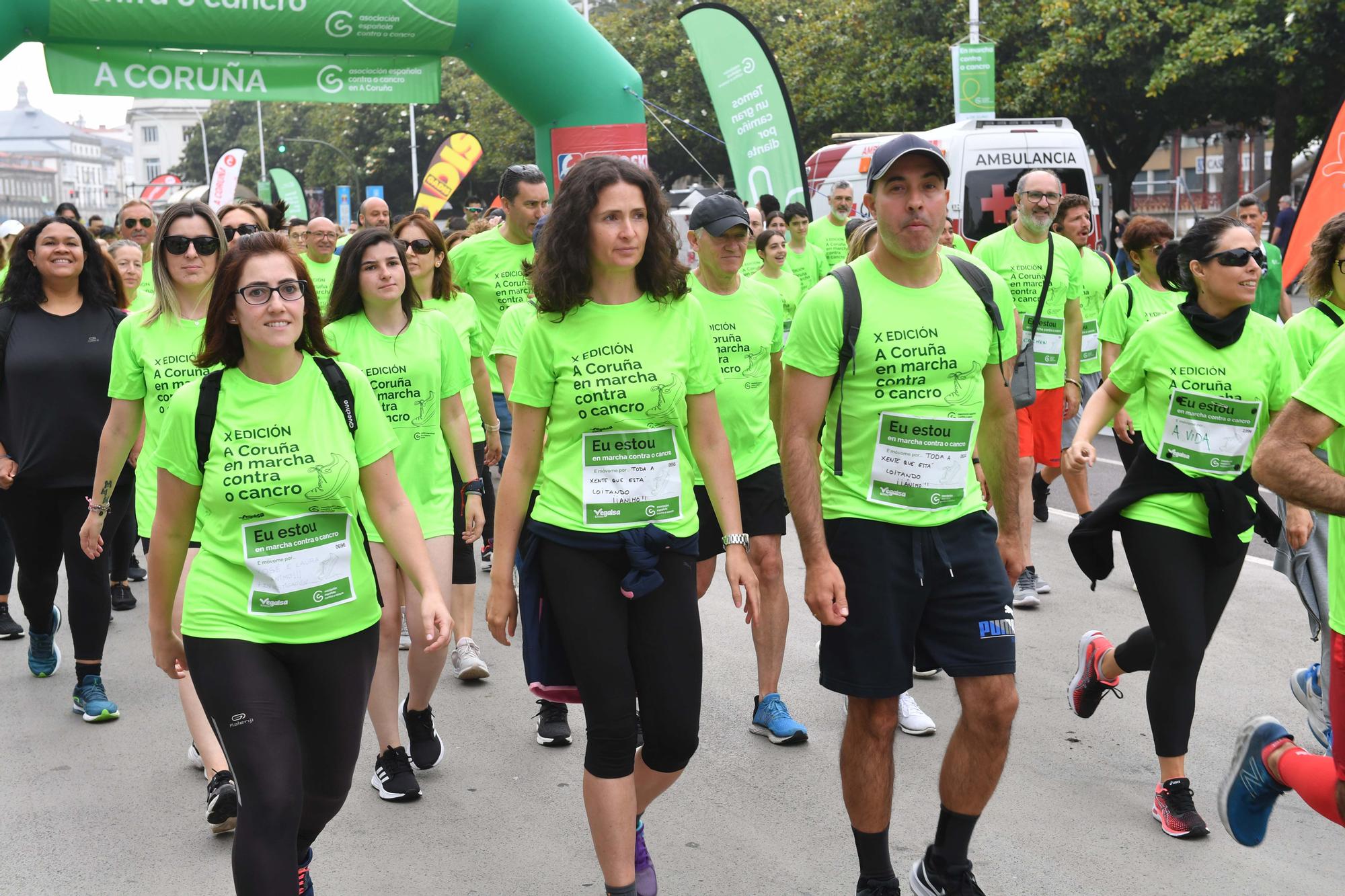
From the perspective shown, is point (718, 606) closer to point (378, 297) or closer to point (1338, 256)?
point (378, 297)

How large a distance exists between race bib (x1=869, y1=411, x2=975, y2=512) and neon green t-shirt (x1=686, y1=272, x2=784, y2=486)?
162 cm

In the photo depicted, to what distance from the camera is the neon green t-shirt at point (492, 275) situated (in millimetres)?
7340

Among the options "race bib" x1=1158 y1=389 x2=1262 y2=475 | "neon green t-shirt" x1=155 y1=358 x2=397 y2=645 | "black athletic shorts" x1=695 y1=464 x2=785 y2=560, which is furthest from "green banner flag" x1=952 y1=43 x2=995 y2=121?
"neon green t-shirt" x1=155 y1=358 x2=397 y2=645

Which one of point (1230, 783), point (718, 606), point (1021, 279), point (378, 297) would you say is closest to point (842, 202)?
point (1021, 279)

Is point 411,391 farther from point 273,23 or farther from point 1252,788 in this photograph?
point 273,23

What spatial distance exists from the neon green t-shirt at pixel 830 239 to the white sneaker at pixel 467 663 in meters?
7.17

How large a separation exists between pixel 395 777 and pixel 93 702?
1750mm

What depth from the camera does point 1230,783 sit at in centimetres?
397

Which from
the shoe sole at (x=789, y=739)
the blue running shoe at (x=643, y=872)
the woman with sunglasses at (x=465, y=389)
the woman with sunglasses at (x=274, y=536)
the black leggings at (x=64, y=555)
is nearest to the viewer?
the woman with sunglasses at (x=274, y=536)

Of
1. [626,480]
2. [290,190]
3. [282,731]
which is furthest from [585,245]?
[290,190]

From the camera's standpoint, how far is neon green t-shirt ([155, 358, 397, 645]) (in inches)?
137

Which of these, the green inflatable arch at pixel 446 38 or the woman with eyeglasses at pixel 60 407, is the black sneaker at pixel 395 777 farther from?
the green inflatable arch at pixel 446 38

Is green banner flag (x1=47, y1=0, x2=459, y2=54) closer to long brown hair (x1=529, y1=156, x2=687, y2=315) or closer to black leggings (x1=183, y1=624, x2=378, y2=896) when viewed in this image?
long brown hair (x1=529, y1=156, x2=687, y2=315)

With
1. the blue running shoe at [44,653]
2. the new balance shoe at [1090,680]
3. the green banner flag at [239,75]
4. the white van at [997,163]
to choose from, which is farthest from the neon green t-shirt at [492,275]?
the white van at [997,163]
